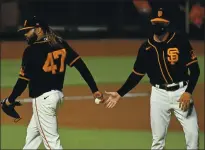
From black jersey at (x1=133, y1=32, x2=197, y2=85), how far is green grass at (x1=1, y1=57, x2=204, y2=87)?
776cm

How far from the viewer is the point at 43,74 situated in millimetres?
6379

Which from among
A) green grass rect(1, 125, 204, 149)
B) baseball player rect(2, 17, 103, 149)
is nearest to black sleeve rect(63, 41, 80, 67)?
baseball player rect(2, 17, 103, 149)

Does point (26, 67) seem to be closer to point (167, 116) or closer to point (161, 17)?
point (161, 17)

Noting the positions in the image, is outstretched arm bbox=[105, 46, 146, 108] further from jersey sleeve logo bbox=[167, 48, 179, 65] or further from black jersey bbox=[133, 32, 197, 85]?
jersey sleeve logo bbox=[167, 48, 179, 65]

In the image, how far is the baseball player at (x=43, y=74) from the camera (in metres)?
6.36

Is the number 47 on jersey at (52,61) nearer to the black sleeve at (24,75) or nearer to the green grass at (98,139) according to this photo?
the black sleeve at (24,75)

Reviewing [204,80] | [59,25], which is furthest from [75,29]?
[204,80]

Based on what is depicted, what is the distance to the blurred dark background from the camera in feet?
75.5

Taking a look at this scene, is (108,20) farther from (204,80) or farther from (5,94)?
(5,94)

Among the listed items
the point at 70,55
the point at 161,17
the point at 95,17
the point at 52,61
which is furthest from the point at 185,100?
the point at 95,17

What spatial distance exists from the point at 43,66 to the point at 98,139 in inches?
122

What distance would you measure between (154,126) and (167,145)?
2.25 m

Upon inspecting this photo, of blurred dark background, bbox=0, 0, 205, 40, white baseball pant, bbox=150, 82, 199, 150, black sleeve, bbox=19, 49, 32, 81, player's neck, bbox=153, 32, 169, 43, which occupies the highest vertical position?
player's neck, bbox=153, 32, 169, 43

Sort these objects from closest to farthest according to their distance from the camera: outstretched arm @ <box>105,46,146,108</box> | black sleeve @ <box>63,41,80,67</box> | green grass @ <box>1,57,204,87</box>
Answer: black sleeve @ <box>63,41,80,67</box>, outstretched arm @ <box>105,46,146,108</box>, green grass @ <box>1,57,204,87</box>
